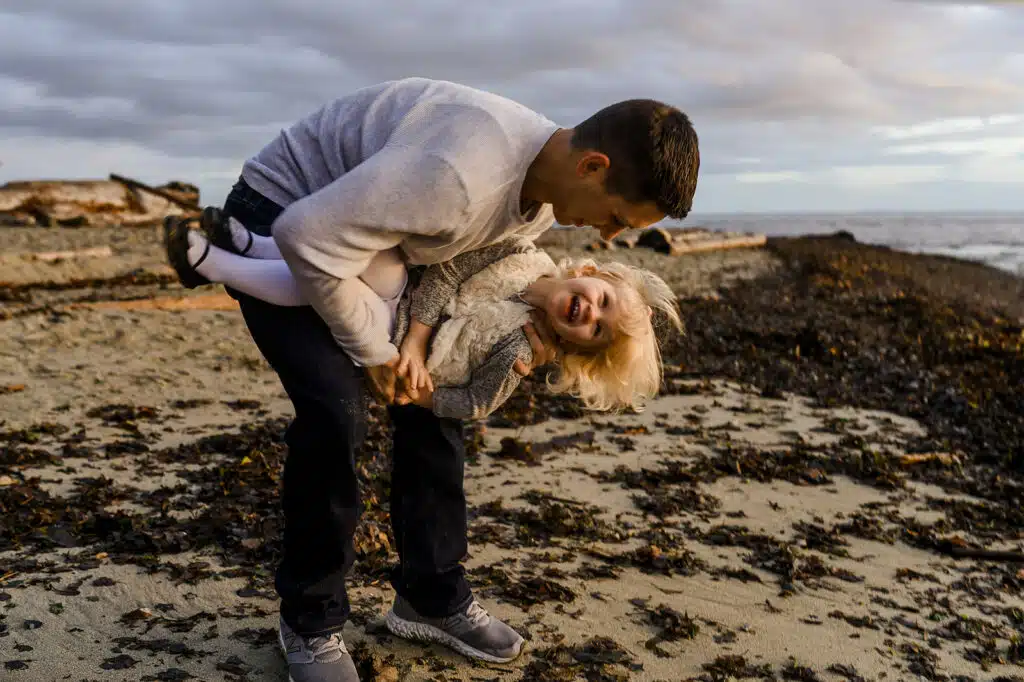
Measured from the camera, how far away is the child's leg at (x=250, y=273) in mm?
2820

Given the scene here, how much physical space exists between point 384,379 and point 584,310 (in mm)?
726

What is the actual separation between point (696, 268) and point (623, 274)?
1570cm

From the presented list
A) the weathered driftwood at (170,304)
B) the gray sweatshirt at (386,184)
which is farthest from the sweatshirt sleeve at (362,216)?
the weathered driftwood at (170,304)

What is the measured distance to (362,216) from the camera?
2.50 meters

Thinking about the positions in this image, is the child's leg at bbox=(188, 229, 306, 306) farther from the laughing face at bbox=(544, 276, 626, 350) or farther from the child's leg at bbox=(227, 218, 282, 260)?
the laughing face at bbox=(544, 276, 626, 350)

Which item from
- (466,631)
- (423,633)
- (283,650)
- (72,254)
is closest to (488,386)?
(466,631)

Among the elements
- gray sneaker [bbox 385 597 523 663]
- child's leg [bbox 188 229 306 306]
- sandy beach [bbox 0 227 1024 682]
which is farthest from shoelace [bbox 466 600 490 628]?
child's leg [bbox 188 229 306 306]

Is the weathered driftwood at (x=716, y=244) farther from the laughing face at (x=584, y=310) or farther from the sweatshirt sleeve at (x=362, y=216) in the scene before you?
the sweatshirt sleeve at (x=362, y=216)

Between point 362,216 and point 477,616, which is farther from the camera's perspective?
point 477,616

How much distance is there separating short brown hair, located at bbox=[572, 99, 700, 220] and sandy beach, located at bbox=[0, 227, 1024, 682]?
1.91m

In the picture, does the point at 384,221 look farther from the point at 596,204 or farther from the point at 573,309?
the point at 573,309

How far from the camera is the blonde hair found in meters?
3.12

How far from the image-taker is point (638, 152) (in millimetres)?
2635

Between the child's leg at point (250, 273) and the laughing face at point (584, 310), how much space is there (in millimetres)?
864
